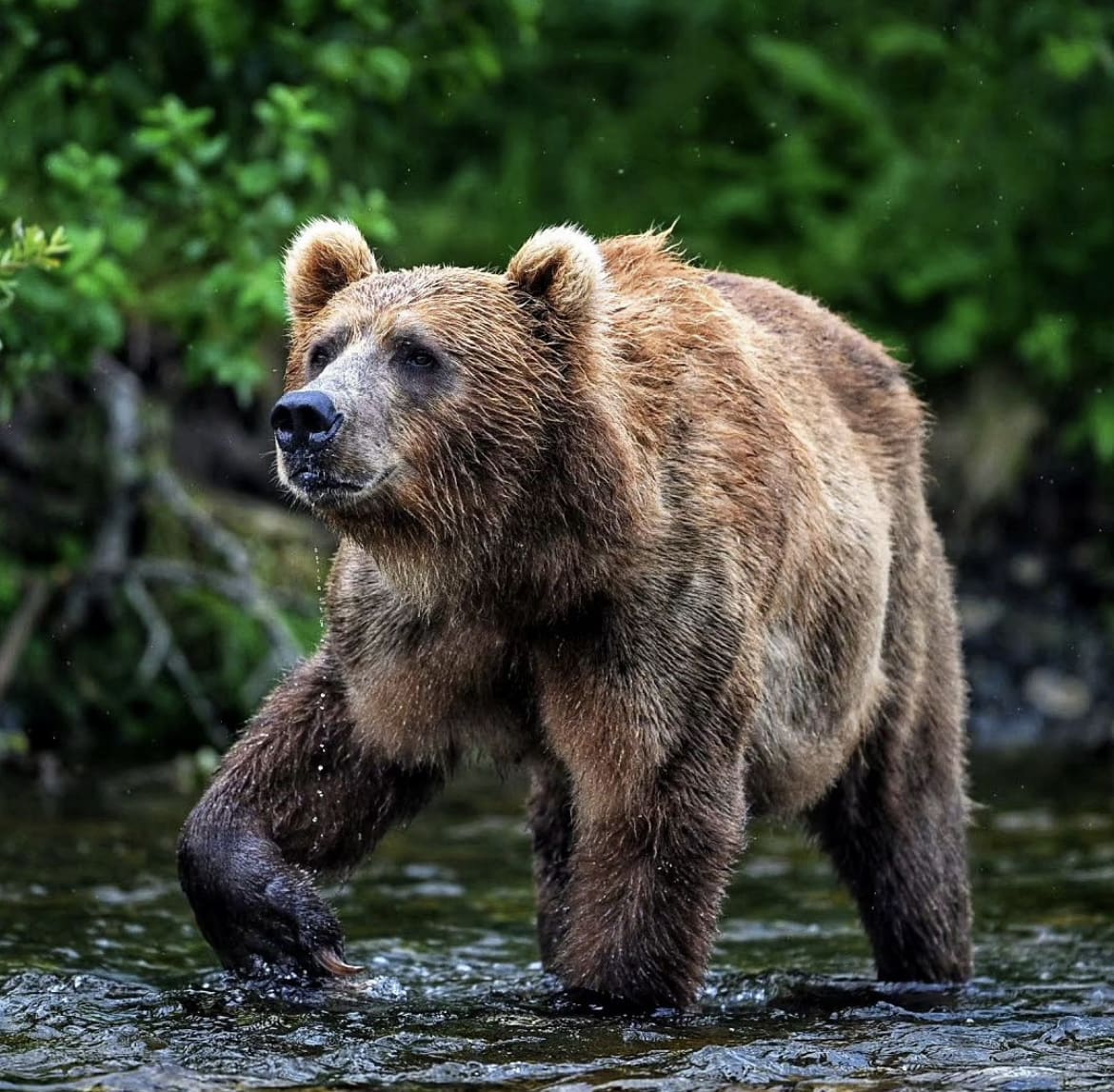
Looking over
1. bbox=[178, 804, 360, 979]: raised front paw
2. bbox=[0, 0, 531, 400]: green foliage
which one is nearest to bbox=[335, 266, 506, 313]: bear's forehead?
bbox=[178, 804, 360, 979]: raised front paw

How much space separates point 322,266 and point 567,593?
1315 millimetres

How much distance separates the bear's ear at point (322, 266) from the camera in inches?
265

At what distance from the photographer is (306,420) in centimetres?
587

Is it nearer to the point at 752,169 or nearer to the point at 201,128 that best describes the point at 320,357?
the point at 201,128

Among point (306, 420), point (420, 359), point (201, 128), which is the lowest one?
point (306, 420)

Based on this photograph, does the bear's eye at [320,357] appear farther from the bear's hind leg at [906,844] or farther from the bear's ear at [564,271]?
the bear's hind leg at [906,844]

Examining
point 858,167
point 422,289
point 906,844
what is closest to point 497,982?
point 906,844

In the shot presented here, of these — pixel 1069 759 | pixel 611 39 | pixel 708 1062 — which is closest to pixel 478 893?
pixel 708 1062

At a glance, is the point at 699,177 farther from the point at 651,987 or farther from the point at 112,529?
the point at 651,987

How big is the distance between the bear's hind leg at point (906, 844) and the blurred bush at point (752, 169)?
4143 mm

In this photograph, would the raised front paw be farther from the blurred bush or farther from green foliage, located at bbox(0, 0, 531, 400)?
the blurred bush

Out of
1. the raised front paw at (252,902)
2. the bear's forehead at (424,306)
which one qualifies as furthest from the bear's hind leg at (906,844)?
the bear's forehead at (424,306)

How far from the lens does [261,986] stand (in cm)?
686

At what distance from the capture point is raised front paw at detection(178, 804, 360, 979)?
679 cm
